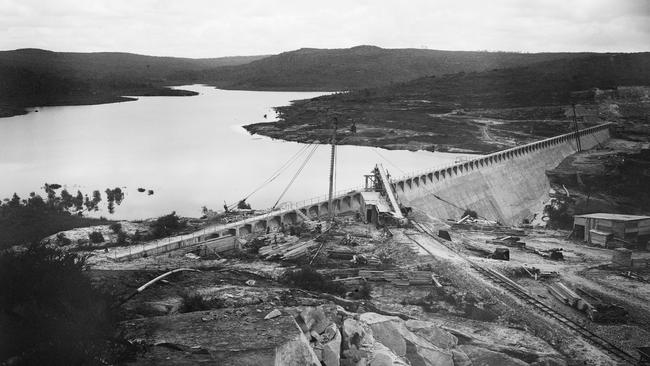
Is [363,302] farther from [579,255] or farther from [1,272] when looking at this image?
[579,255]

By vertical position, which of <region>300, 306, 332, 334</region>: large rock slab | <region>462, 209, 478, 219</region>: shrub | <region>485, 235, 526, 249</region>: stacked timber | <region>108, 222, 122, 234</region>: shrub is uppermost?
<region>300, 306, 332, 334</region>: large rock slab

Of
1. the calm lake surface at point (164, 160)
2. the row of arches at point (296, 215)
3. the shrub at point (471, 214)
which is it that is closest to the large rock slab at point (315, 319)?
the row of arches at point (296, 215)

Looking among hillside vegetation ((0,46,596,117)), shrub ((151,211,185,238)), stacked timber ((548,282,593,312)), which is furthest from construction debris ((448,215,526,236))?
hillside vegetation ((0,46,596,117))

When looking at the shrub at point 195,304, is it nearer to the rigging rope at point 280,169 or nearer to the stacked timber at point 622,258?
the stacked timber at point 622,258

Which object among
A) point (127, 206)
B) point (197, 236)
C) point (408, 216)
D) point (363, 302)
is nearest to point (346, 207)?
point (408, 216)

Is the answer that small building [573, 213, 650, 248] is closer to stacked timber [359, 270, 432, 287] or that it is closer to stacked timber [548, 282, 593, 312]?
stacked timber [548, 282, 593, 312]

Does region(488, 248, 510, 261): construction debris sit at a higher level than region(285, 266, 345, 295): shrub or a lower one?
lower
